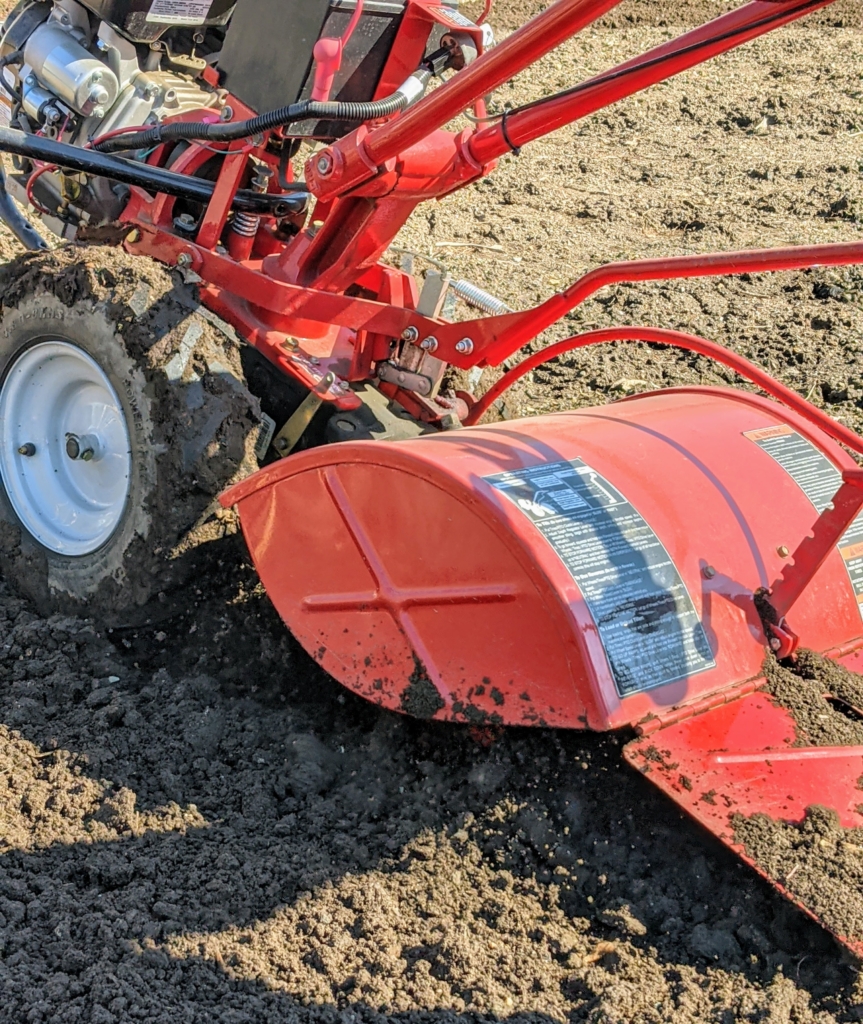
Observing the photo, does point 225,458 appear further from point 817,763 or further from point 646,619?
point 817,763

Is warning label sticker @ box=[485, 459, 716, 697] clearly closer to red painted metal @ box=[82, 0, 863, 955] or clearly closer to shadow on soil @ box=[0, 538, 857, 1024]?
red painted metal @ box=[82, 0, 863, 955]

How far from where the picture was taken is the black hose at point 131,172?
141 inches

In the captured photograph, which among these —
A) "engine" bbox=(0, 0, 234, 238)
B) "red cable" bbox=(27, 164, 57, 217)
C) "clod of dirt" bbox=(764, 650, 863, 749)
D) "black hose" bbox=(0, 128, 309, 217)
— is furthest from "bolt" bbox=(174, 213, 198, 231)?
"clod of dirt" bbox=(764, 650, 863, 749)

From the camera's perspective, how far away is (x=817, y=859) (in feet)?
7.69

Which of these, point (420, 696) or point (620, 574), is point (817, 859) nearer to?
point (620, 574)

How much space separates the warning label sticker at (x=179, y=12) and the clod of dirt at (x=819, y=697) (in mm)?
3068

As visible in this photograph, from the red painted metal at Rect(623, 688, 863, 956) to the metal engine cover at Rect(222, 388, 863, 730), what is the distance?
7cm

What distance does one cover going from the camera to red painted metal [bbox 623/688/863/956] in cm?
242

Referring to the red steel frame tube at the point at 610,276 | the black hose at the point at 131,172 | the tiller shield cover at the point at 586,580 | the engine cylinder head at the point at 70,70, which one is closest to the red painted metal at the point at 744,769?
the tiller shield cover at the point at 586,580

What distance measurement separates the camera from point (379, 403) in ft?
12.1

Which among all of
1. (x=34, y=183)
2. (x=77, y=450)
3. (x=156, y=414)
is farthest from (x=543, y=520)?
(x=34, y=183)

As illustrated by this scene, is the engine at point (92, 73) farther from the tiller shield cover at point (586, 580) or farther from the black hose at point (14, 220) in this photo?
the tiller shield cover at point (586, 580)

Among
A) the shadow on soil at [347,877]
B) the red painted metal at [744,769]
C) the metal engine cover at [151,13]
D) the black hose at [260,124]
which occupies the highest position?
the metal engine cover at [151,13]

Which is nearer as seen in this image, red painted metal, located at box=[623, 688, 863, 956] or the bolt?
red painted metal, located at box=[623, 688, 863, 956]
